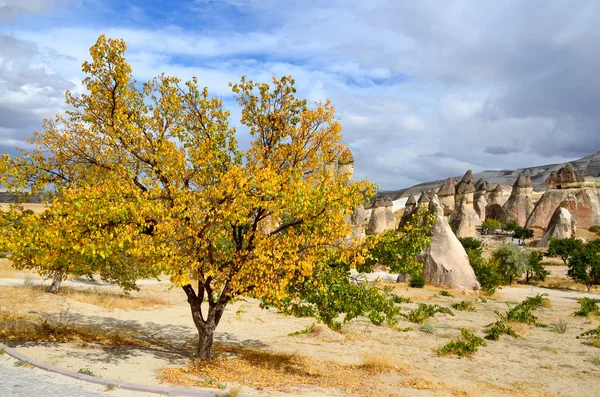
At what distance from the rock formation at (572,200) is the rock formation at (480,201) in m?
11.7

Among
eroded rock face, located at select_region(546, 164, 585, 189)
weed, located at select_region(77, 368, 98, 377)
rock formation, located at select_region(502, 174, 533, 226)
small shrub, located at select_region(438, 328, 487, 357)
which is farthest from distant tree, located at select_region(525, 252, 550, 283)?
rock formation, located at select_region(502, 174, 533, 226)

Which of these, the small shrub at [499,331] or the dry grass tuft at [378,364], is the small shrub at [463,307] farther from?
the dry grass tuft at [378,364]

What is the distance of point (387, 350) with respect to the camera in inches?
611

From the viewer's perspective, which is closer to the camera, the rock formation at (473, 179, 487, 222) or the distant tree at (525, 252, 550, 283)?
the distant tree at (525, 252, 550, 283)

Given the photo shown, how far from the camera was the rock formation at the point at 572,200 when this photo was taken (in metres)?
57.1

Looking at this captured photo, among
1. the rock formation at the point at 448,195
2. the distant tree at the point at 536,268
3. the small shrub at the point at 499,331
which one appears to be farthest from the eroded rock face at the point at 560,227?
the small shrub at the point at 499,331

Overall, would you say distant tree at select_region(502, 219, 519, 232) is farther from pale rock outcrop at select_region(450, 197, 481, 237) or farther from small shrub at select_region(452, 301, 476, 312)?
small shrub at select_region(452, 301, 476, 312)

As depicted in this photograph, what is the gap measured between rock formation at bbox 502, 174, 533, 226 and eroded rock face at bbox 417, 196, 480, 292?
43921 millimetres

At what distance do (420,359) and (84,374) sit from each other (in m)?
10.0

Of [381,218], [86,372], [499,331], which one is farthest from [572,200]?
[86,372]

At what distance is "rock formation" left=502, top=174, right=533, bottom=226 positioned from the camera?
68.2 meters

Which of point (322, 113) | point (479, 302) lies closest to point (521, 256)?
point (479, 302)

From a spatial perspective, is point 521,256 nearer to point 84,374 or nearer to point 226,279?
point 226,279

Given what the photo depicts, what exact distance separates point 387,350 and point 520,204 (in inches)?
2405
